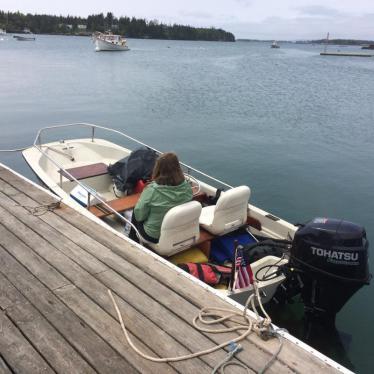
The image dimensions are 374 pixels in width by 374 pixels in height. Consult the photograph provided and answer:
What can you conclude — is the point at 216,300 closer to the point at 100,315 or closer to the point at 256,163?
the point at 100,315

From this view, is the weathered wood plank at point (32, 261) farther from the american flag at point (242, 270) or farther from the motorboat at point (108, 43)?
the motorboat at point (108, 43)

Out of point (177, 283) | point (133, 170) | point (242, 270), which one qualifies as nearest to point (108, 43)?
point (133, 170)

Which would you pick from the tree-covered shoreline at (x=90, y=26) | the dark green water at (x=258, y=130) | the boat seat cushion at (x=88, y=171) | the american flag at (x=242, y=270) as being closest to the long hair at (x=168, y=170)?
the american flag at (x=242, y=270)

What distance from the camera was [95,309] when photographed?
3.35 meters

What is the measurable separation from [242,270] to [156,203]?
1.21 m

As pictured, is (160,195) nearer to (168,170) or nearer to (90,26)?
(168,170)

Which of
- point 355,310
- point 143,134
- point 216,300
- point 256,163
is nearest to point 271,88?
point 143,134

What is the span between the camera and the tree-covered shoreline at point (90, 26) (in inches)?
5399

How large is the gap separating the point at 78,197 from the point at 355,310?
4.22 m

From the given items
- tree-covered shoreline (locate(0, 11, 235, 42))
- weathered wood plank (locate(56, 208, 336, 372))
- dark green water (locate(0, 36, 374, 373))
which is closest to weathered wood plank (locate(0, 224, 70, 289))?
weathered wood plank (locate(56, 208, 336, 372))

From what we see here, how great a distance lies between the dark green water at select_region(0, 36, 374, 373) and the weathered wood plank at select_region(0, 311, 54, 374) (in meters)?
3.20

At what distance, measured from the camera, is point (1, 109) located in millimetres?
17609

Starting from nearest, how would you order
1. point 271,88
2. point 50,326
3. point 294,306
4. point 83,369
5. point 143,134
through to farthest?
point 83,369, point 50,326, point 294,306, point 143,134, point 271,88

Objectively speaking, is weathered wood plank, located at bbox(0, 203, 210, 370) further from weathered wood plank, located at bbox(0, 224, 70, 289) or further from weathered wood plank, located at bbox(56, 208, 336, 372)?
weathered wood plank, located at bbox(56, 208, 336, 372)
